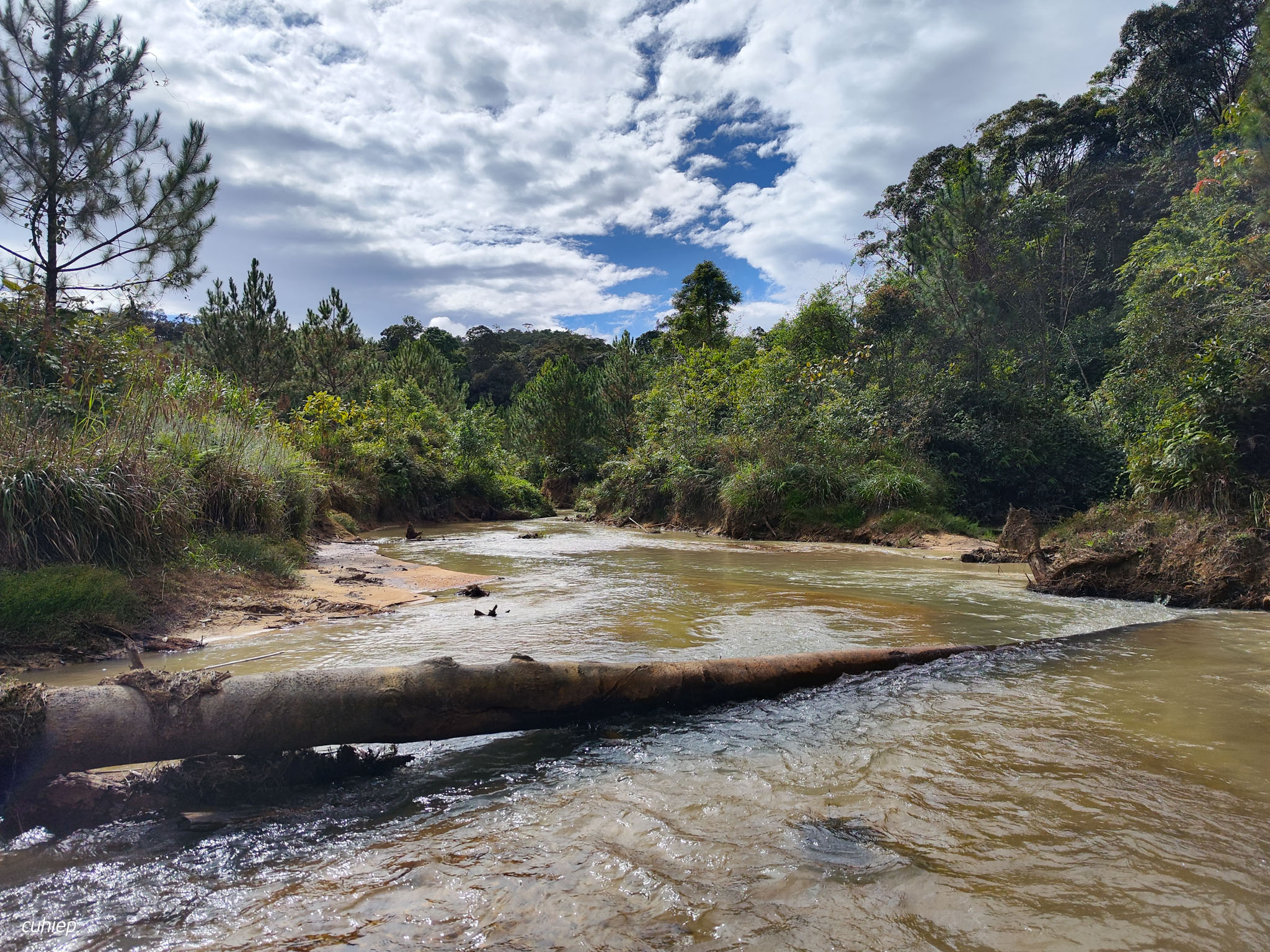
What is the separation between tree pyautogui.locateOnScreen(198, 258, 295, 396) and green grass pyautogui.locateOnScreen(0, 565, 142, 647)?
18092 mm

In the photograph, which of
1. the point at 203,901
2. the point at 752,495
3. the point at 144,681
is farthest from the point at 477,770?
the point at 752,495

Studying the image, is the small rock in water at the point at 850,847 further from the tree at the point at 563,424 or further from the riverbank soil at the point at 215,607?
the tree at the point at 563,424

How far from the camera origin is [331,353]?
25.0 meters

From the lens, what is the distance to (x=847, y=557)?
→ 11.6m

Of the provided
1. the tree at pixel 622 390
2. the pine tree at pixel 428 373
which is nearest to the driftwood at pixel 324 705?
the tree at pixel 622 390

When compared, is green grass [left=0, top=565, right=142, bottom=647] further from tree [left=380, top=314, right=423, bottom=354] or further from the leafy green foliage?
tree [left=380, top=314, right=423, bottom=354]

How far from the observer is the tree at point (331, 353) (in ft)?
80.3

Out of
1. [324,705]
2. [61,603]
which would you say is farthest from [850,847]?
[61,603]

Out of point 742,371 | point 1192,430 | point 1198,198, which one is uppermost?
point 1198,198

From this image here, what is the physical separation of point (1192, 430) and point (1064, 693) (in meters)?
7.00

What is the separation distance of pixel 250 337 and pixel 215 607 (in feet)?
65.4

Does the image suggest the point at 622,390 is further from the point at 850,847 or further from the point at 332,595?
the point at 850,847

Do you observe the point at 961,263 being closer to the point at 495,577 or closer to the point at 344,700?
the point at 495,577

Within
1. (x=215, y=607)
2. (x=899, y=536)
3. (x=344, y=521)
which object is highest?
(x=899, y=536)
